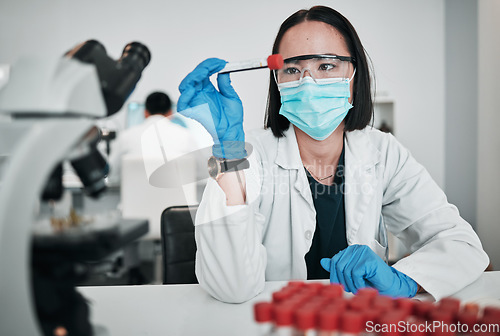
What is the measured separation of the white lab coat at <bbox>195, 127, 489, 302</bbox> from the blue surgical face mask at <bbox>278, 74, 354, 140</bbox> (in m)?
0.13

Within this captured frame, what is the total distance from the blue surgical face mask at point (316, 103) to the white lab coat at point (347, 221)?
127mm

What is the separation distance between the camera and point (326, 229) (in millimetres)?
1408

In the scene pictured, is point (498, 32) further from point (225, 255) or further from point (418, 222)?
point (225, 255)

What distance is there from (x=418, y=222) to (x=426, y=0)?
353 cm

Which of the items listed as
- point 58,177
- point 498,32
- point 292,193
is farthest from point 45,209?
point 498,32

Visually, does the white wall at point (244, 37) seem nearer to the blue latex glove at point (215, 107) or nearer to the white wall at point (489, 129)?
the white wall at point (489, 129)

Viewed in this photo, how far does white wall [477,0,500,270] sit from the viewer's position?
112 inches

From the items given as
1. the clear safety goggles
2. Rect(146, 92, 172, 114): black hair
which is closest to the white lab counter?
the clear safety goggles

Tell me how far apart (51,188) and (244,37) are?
4.15 m

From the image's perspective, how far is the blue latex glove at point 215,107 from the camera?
1.06m

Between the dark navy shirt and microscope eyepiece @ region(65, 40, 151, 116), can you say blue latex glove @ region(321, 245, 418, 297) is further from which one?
microscope eyepiece @ region(65, 40, 151, 116)

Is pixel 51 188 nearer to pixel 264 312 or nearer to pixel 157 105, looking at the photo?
pixel 264 312

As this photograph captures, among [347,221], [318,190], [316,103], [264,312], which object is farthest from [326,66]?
[264,312]

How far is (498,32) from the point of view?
9.11 ft
